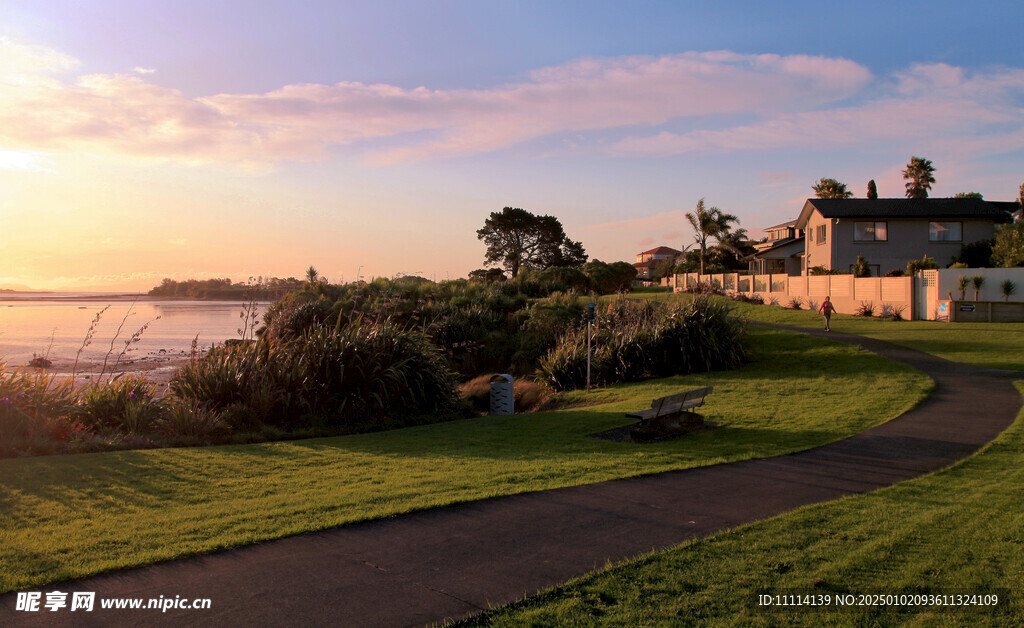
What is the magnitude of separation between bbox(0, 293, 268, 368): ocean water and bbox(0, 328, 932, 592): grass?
7837mm

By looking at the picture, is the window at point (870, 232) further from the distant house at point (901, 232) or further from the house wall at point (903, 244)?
the house wall at point (903, 244)

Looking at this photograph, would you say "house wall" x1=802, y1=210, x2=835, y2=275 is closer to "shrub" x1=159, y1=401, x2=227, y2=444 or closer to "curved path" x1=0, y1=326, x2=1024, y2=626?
"curved path" x1=0, y1=326, x2=1024, y2=626

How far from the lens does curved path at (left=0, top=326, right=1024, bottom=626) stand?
404 centimetres

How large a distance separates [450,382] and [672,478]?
812 cm

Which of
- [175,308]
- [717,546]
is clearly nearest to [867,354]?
[717,546]

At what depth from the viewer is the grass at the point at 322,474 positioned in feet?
16.9

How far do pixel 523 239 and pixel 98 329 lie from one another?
43510mm

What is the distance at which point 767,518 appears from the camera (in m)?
5.82

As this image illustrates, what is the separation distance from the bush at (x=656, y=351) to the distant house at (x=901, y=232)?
22436 mm

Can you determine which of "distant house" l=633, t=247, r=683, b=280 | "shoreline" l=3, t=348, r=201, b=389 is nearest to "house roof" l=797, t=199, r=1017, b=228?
"shoreline" l=3, t=348, r=201, b=389

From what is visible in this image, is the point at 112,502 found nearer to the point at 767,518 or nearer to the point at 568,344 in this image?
the point at 767,518

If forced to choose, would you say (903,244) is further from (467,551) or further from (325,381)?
(467,551)

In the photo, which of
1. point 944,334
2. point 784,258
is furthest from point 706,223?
point 944,334

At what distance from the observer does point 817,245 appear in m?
41.8
